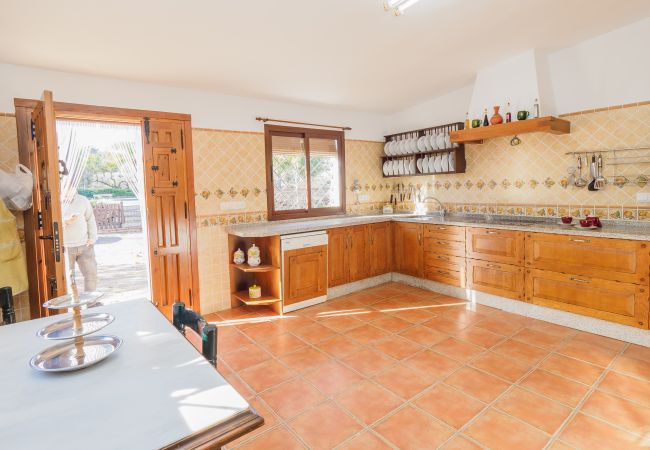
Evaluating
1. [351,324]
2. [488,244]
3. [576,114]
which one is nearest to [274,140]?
[351,324]

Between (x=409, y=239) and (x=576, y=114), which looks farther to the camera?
(x=409, y=239)

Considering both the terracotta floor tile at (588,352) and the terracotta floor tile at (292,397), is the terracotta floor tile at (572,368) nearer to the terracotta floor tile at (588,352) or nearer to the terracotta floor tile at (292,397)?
the terracotta floor tile at (588,352)

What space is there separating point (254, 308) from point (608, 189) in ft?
12.2

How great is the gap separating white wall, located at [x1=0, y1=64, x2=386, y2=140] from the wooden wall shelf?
185cm

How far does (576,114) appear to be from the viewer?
11.5 ft

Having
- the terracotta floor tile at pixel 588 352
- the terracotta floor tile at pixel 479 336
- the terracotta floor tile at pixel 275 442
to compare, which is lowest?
the terracotta floor tile at pixel 275 442

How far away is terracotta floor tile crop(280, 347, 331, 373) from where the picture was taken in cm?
271

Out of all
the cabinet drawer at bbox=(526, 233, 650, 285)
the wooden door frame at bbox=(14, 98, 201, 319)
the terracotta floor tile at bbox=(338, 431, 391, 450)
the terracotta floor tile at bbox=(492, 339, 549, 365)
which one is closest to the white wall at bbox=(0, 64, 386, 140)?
the wooden door frame at bbox=(14, 98, 201, 319)

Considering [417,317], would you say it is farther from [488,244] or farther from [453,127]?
[453,127]

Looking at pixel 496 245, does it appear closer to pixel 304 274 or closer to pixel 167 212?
pixel 304 274

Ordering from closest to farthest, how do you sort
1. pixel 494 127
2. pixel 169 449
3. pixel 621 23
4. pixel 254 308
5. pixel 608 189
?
pixel 169 449, pixel 621 23, pixel 608 189, pixel 494 127, pixel 254 308

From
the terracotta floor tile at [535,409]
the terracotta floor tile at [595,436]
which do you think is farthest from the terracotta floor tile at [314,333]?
the terracotta floor tile at [595,436]

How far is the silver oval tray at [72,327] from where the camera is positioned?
4.59ft

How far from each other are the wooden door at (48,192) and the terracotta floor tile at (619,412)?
11.0 feet
